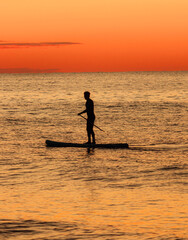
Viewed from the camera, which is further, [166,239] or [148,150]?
[148,150]

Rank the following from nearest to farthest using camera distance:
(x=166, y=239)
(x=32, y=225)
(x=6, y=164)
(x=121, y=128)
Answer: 1. (x=166, y=239)
2. (x=32, y=225)
3. (x=6, y=164)
4. (x=121, y=128)

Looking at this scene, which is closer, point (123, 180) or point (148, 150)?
point (123, 180)

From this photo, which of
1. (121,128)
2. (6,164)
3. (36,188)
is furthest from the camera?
(121,128)

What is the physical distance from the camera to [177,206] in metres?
11.5

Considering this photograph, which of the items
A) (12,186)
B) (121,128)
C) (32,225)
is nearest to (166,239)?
(32,225)

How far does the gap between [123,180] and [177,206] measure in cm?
325

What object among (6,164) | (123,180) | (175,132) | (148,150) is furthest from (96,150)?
(175,132)

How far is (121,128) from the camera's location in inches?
1277

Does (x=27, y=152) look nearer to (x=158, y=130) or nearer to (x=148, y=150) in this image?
(x=148, y=150)

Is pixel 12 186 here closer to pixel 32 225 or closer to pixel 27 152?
pixel 32 225

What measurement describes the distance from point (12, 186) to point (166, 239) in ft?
18.6

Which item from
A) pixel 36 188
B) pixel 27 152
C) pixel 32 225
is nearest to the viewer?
pixel 32 225

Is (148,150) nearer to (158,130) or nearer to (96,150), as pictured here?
(96,150)

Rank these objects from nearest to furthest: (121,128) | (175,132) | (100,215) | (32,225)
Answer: (32,225), (100,215), (175,132), (121,128)
